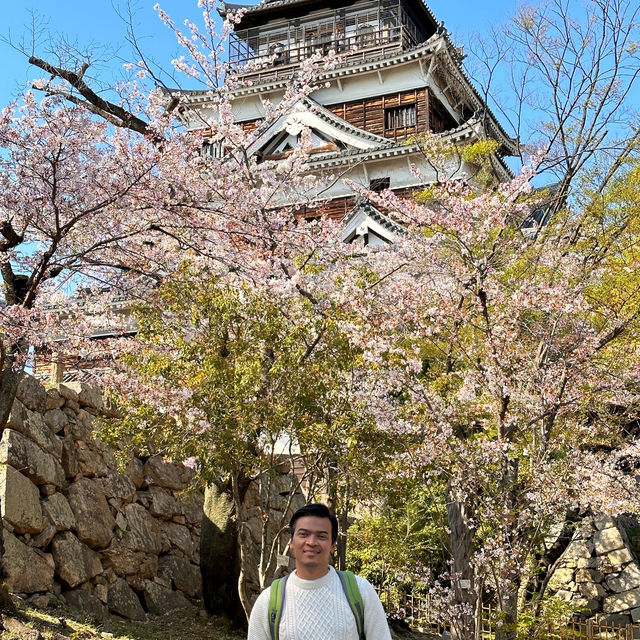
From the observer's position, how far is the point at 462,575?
8.48 meters

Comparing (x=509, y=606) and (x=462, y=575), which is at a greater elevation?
(x=462, y=575)

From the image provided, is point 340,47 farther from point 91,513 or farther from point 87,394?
→ point 91,513

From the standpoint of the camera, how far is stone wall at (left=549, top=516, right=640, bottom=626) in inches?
604

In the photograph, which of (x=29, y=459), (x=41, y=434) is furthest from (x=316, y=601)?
(x=41, y=434)

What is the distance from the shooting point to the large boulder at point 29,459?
29.9 ft

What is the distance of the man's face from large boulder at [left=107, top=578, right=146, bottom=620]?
26.1 ft

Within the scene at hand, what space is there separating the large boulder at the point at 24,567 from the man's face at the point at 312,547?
6.40 meters

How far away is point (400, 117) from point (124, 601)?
20.2 meters

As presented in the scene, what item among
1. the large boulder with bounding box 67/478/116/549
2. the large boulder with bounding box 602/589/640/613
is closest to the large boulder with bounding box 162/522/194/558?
the large boulder with bounding box 67/478/116/549

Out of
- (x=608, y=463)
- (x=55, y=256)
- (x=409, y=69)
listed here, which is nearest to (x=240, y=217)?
(x=55, y=256)

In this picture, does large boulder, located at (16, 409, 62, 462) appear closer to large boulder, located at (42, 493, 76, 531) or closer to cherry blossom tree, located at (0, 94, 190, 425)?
large boulder, located at (42, 493, 76, 531)

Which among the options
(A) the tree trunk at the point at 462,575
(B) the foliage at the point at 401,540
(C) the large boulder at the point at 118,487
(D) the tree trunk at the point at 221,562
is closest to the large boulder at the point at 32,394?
(C) the large boulder at the point at 118,487

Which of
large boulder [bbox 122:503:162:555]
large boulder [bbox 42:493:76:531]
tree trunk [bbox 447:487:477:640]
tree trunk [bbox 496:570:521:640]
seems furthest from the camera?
large boulder [bbox 122:503:162:555]

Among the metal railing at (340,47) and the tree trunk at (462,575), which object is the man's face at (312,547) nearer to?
the tree trunk at (462,575)
